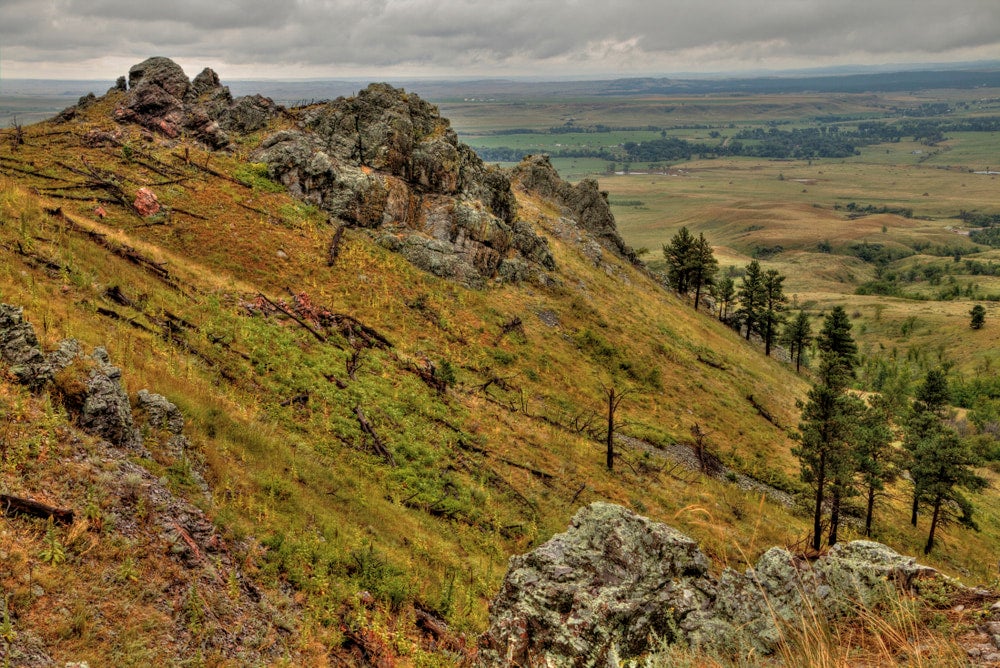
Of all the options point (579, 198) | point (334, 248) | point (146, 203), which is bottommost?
point (334, 248)

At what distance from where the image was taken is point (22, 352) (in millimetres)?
11000

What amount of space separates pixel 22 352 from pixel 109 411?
2285 millimetres

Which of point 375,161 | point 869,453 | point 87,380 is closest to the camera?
point 87,380

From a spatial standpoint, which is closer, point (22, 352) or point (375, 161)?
point (22, 352)

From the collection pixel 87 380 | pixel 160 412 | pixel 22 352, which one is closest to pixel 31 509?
pixel 87 380

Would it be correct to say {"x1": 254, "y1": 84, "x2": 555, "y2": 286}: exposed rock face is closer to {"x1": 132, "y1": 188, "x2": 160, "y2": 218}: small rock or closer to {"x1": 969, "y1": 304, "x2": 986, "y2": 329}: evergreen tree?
{"x1": 132, "y1": 188, "x2": 160, "y2": 218}: small rock

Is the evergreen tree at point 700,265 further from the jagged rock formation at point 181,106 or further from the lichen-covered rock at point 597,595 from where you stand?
the lichen-covered rock at point 597,595

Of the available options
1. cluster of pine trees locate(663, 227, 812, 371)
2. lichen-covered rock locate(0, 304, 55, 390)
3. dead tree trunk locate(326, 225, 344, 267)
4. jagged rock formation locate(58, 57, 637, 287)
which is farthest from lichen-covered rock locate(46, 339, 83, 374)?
cluster of pine trees locate(663, 227, 812, 371)

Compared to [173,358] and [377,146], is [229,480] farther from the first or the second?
[377,146]

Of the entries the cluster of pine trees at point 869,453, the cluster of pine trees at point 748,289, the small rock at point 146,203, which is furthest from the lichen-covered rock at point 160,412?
the cluster of pine trees at point 748,289

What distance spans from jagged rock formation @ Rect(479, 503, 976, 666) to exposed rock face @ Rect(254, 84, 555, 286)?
3312 cm

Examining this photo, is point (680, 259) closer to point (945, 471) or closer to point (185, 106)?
point (945, 471)

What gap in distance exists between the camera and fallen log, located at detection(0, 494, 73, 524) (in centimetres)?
811

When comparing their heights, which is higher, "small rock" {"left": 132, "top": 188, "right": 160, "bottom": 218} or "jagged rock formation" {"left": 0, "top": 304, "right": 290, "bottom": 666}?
"small rock" {"left": 132, "top": 188, "right": 160, "bottom": 218}
